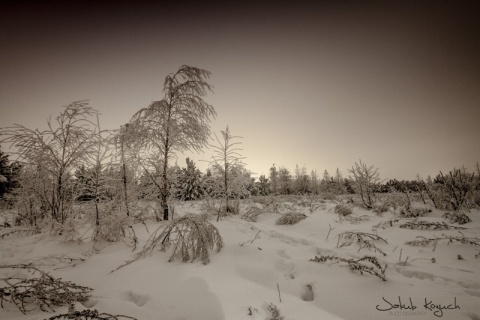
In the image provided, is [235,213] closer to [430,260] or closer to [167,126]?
[167,126]

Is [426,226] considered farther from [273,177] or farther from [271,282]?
[273,177]

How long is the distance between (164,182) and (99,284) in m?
4.12

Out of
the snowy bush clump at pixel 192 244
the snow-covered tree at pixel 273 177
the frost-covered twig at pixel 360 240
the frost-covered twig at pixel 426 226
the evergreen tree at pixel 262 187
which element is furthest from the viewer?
the snow-covered tree at pixel 273 177

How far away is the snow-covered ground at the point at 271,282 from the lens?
1.96 meters

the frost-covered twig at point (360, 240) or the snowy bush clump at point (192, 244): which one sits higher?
the snowy bush clump at point (192, 244)

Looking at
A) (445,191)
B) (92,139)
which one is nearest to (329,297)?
(92,139)

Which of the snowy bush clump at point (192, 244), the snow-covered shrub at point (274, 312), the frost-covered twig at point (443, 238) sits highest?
the snowy bush clump at point (192, 244)

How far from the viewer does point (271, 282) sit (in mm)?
2510

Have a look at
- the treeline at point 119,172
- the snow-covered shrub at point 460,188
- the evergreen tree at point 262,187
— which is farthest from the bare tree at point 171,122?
the evergreen tree at point 262,187

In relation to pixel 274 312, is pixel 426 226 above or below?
above

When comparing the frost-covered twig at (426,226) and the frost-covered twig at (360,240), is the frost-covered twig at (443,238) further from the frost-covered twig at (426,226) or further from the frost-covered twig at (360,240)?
the frost-covered twig at (426,226)

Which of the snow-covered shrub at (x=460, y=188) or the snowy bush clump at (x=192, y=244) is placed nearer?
the snowy bush clump at (x=192, y=244)

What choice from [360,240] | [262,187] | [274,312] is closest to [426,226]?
[360,240]

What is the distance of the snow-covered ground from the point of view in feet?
6.42
